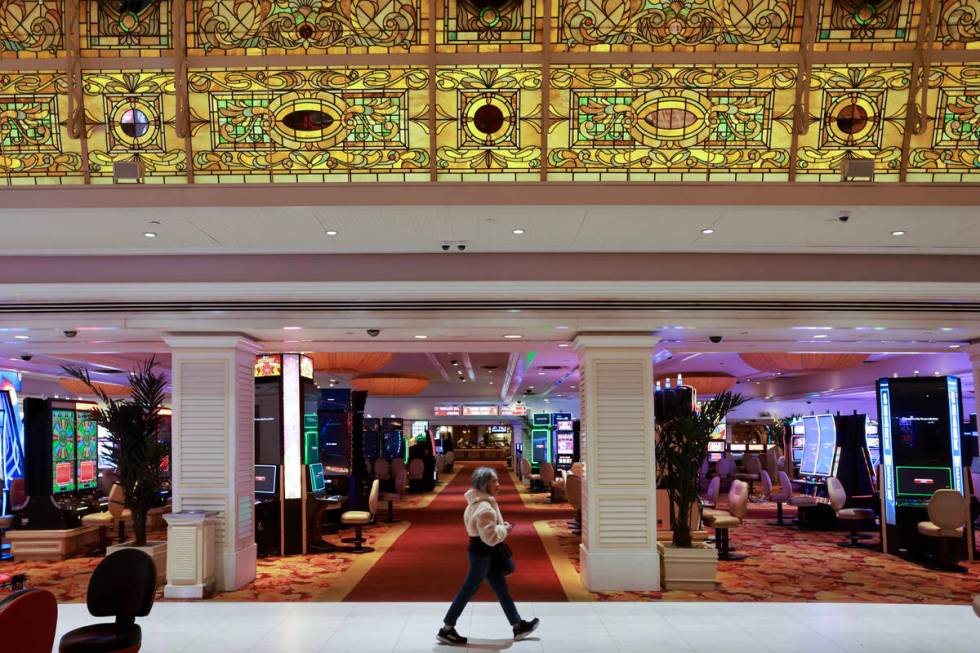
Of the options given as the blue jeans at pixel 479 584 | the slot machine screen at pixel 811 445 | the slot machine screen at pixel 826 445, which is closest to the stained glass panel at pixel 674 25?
the blue jeans at pixel 479 584

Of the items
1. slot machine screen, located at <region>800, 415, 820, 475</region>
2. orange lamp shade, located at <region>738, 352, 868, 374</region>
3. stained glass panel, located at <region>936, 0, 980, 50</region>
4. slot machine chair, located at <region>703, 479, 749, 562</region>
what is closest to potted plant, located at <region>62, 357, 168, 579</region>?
slot machine chair, located at <region>703, 479, 749, 562</region>

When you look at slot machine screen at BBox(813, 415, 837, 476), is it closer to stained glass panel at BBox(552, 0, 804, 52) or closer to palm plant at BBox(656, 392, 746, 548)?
palm plant at BBox(656, 392, 746, 548)

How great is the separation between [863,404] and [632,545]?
15.5m

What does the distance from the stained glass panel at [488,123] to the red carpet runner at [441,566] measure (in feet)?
14.4

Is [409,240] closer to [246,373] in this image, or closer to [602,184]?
[602,184]

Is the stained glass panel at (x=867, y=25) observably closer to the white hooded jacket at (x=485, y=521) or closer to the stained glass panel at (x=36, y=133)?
the white hooded jacket at (x=485, y=521)

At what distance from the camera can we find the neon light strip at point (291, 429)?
34.5 feet

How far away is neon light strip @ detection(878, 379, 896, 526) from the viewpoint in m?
11.1

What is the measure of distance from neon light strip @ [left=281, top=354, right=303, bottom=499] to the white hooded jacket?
488cm

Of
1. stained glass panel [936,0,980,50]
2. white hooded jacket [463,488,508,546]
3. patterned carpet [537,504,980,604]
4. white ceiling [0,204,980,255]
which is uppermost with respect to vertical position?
stained glass panel [936,0,980,50]

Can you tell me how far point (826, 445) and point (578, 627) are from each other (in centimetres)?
893

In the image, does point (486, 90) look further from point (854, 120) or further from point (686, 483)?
point (686, 483)

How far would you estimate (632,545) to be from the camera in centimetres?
843

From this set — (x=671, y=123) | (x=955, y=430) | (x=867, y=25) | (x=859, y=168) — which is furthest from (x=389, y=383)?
(x=867, y=25)
